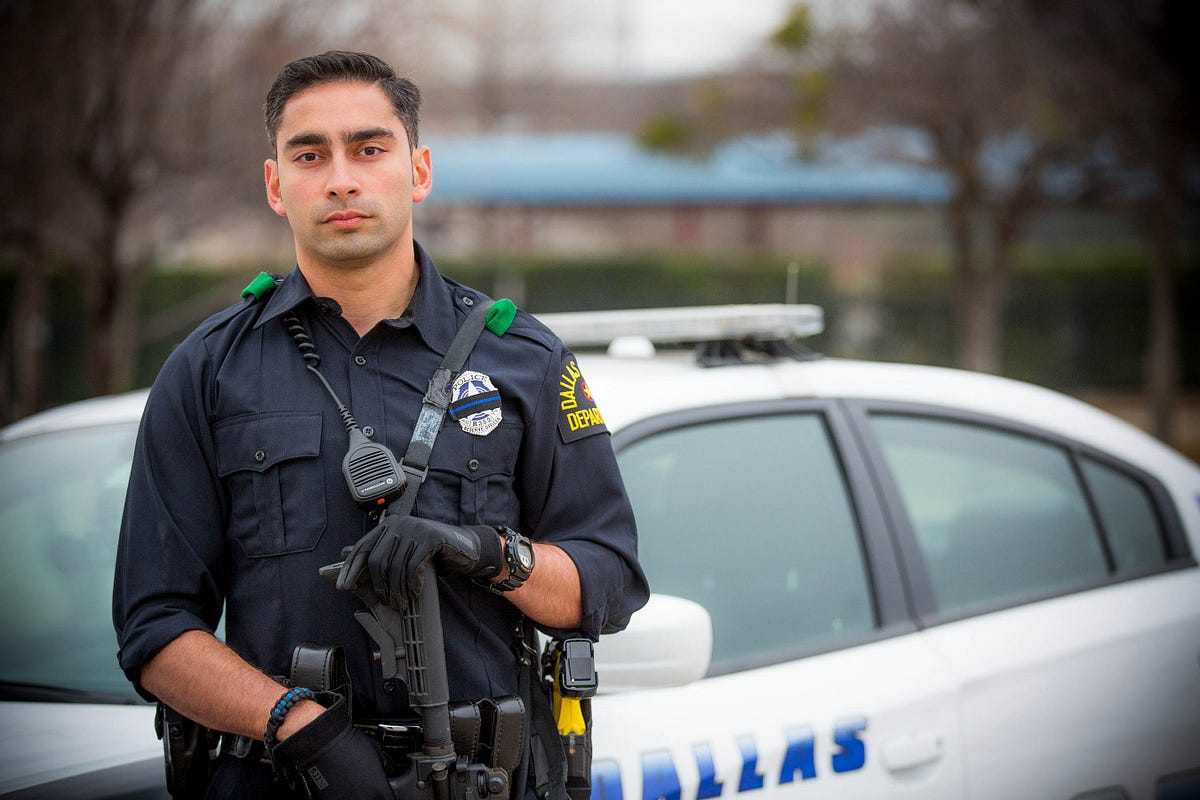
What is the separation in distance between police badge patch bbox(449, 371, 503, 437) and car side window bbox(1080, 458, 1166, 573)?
1693 mm

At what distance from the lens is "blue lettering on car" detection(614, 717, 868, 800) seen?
205cm

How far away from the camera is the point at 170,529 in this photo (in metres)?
1.67

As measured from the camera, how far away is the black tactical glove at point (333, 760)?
1.58 meters

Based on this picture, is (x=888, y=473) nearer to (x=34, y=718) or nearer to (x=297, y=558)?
Result: (x=297, y=558)

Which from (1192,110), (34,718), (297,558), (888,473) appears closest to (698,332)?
(888,473)

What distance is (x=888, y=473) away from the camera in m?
2.56

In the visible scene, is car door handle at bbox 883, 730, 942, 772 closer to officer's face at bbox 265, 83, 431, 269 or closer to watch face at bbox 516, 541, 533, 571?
watch face at bbox 516, 541, 533, 571

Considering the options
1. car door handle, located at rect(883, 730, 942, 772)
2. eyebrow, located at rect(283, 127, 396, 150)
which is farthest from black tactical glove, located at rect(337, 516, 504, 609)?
car door handle, located at rect(883, 730, 942, 772)

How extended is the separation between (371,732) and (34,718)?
0.81 metres

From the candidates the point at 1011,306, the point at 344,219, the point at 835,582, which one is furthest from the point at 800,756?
the point at 1011,306

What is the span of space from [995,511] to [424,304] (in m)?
1.62

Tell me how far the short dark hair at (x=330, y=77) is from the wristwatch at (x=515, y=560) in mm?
672

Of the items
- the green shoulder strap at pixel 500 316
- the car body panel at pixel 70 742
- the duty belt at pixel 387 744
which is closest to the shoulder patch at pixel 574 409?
the green shoulder strap at pixel 500 316

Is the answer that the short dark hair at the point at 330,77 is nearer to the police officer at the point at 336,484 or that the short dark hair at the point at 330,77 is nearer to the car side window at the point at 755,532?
the police officer at the point at 336,484
